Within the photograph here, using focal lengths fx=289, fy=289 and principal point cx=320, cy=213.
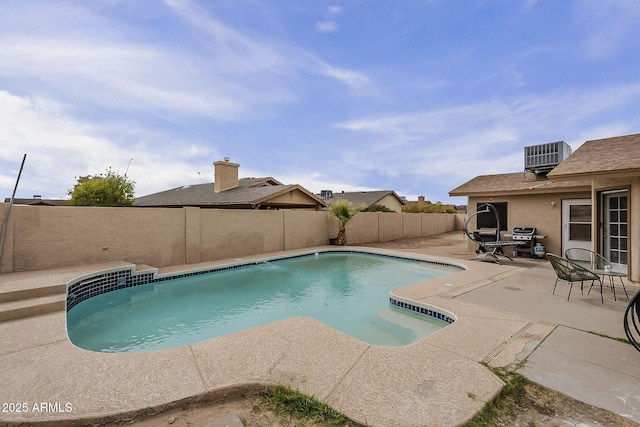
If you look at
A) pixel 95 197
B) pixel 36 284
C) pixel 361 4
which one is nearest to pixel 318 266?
pixel 36 284

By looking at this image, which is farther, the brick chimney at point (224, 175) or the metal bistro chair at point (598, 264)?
the brick chimney at point (224, 175)

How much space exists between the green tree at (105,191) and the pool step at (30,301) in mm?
10037

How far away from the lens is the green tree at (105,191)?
13.6 m

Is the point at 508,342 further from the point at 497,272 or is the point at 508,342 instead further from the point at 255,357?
the point at 497,272

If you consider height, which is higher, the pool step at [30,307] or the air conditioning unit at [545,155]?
the air conditioning unit at [545,155]

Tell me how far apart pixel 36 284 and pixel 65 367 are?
12.5ft

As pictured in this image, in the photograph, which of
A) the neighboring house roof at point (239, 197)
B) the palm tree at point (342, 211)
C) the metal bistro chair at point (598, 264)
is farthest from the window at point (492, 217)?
the neighboring house roof at point (239, 197)

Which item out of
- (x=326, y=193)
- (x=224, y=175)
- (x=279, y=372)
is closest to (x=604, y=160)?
(x=279, y=372)

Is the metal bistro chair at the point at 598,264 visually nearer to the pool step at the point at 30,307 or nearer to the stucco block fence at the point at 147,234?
the pool step at the point at 30,307

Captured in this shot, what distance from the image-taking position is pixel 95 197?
13703 mm

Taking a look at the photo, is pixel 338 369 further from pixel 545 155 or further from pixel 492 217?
pixel 545 155

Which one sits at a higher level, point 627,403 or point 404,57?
point 404,57

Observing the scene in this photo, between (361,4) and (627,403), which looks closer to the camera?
(627,403)

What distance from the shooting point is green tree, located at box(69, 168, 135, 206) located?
13.6 metres
